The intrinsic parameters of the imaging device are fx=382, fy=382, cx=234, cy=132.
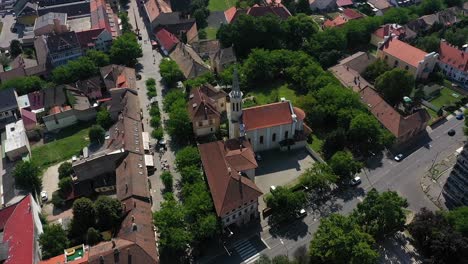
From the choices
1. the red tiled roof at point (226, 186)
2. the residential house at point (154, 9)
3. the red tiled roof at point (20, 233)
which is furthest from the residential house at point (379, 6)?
the red tiled roof at point (20, 233)

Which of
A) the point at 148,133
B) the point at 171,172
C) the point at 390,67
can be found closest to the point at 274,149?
the point at 171,172

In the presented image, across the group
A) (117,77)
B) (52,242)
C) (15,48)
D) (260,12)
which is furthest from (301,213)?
(15,48)

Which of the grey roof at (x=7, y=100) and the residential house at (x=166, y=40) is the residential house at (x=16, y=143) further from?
the residential house at (x=166, y=40)

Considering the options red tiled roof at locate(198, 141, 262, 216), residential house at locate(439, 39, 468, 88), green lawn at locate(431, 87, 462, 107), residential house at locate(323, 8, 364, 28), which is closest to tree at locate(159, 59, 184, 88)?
red tiled roof at locate(198, 141, 262, 216)

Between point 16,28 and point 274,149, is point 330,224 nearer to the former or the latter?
point 274,149

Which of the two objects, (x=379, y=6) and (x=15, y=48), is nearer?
(x=15, y=48)

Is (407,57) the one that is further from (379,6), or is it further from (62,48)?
(62,48)
